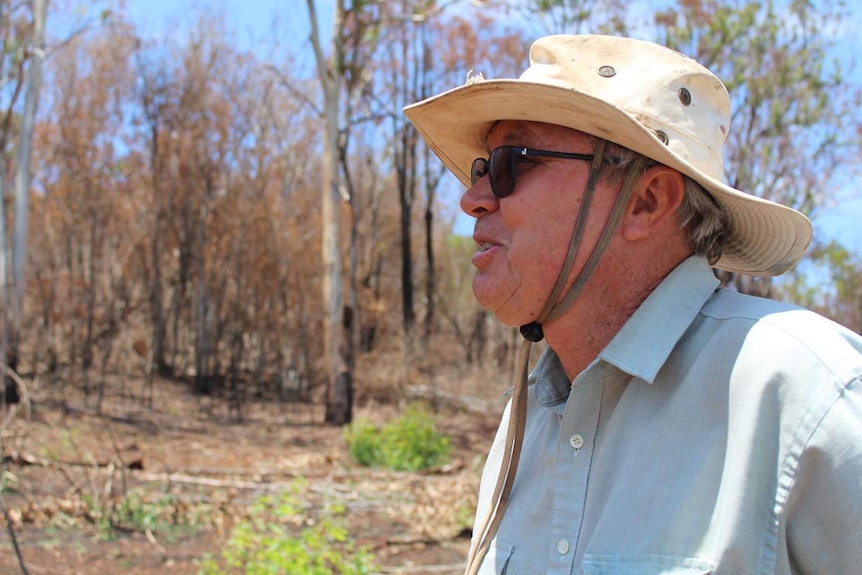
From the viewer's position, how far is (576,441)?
5.60 feet

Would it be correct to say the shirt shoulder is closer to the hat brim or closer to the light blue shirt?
the light blue shirt

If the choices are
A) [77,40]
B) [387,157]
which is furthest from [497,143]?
[387,157]

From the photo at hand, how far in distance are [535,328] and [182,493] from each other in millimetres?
6705

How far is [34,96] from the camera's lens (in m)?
14.0

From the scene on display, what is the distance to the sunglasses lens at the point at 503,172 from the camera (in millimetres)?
1895

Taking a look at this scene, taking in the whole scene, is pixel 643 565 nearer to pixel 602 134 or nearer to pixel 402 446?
pixel 602 134

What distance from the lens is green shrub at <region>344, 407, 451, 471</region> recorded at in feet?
32.8

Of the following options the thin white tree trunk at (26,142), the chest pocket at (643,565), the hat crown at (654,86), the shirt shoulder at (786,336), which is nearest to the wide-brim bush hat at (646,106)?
the hat crown at (654,86)

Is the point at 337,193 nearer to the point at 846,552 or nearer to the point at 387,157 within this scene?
the point at 387,157

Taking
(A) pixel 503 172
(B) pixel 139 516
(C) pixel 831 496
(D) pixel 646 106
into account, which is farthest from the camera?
(B) pixel 139 516

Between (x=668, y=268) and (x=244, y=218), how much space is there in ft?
60.2

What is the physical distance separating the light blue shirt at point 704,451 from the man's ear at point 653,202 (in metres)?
0.11

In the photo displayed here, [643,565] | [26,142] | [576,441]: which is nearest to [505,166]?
[576,441]

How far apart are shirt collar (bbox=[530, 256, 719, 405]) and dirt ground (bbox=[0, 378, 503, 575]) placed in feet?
12.3
